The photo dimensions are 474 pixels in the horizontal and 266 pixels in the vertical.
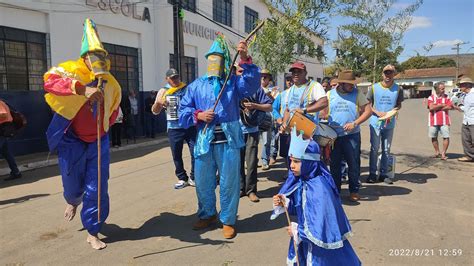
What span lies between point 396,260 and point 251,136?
279cm

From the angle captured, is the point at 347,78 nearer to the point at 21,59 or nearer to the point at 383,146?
the point at 383,146

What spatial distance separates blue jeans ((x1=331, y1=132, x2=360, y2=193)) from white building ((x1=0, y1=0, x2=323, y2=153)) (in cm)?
532

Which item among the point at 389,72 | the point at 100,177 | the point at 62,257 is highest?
the point at 389,72

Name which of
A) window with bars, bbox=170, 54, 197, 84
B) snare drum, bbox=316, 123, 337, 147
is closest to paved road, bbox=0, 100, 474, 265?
snare drum, bbox=316, 123, 337, 147

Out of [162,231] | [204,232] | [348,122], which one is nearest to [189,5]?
[348,122]

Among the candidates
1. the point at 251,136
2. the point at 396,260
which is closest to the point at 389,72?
the point at 251,136

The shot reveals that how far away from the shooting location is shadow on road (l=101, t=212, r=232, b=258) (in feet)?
13.6

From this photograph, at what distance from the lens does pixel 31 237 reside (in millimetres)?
4273

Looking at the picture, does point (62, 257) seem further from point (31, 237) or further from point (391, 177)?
point (391, 177)

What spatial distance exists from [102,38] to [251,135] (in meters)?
8.19

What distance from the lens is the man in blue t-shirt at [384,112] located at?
6258 mm

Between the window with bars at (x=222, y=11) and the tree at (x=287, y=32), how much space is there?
35.6 ft

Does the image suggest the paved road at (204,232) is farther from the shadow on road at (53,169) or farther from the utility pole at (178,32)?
the utility pole at (178,32)

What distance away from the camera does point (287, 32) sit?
25.3ft
